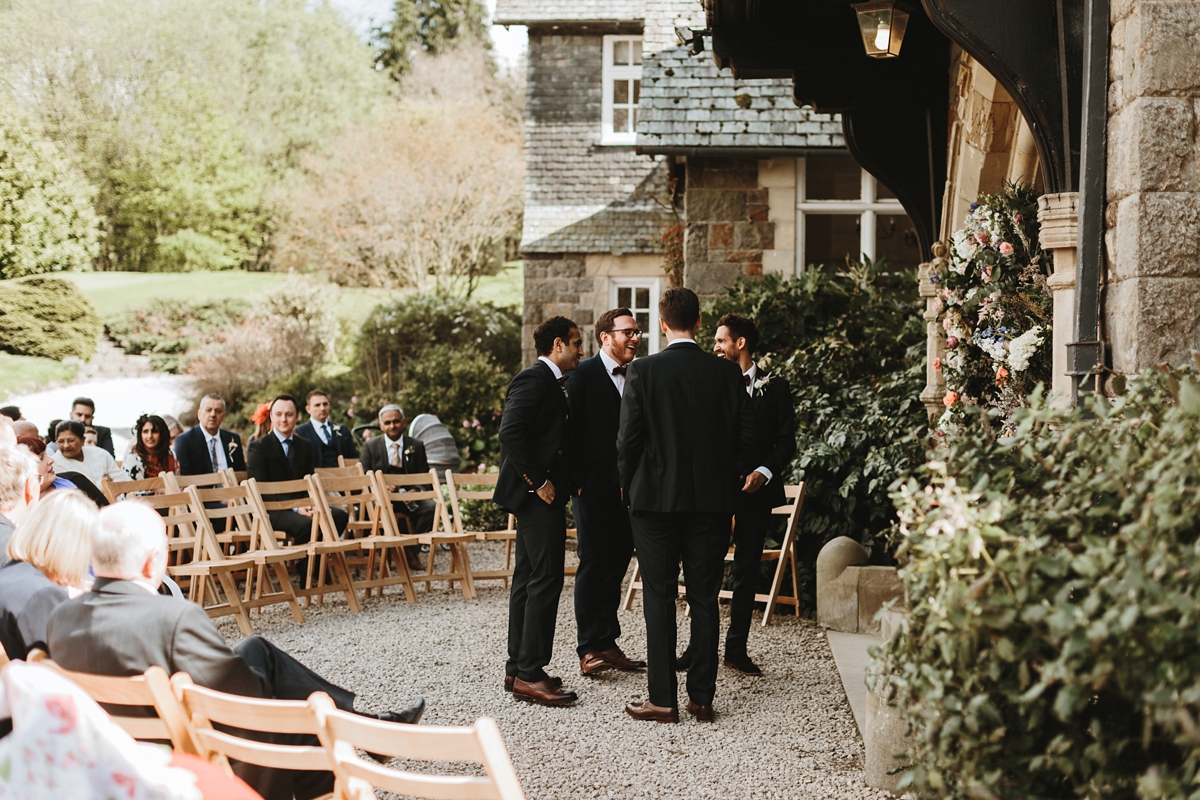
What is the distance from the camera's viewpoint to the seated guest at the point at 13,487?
3.96m

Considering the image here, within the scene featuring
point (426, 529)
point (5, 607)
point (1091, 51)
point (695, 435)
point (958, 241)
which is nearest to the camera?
point (5, 607)

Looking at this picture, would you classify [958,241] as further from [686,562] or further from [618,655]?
[618,655]

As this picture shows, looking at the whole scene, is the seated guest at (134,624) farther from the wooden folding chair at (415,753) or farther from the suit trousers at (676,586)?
the suit trousers at (676,586)

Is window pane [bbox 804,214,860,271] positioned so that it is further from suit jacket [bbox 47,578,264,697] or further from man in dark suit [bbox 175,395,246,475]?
suit jacket [bbox 47,578,264,697]

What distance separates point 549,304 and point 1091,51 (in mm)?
11757

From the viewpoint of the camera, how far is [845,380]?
847 centimetres

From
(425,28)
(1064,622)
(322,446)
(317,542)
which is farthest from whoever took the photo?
(425,28)

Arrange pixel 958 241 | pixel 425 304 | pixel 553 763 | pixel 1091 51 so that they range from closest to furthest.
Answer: pixel 1091 51
pixel 553 763
pixel 958 241
pixel 425 304

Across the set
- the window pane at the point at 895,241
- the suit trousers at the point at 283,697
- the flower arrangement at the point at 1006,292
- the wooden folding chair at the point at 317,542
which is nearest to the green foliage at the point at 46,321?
the wooden folding chair at the point at 317,542

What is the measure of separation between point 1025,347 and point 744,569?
1.86 meters

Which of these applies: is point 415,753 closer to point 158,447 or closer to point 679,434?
point 679,434

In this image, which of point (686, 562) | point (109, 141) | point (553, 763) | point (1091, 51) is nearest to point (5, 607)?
point (553, 763)

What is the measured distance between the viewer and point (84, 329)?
23.6 m

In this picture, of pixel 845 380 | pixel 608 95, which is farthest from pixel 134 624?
pixel 608 95
